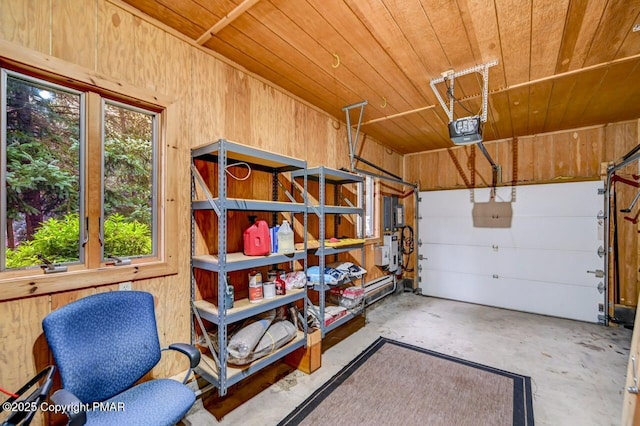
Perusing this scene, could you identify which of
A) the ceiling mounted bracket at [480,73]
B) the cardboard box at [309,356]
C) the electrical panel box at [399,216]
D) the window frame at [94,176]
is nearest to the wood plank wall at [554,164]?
the electrical panel box at [399,216]

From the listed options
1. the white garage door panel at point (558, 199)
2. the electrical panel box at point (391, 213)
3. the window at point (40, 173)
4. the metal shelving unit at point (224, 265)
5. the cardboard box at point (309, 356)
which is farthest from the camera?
the electrical panel box at point (391, 213)

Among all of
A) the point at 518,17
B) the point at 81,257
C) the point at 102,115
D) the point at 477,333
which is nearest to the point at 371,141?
the point at 518,17

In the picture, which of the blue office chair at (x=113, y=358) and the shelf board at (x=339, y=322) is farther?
the shelf board at (x=339, y=322)

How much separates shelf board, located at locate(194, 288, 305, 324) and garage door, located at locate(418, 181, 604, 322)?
3.71 m

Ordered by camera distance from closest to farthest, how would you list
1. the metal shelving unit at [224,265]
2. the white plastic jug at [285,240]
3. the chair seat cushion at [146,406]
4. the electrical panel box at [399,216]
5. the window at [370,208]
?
the chair seat cushion at [146,406]
the metal shelving unit at [224,265]
the white plastic jug at [285,240]
the window at [370,208]
the electrical panel box at [399,216]

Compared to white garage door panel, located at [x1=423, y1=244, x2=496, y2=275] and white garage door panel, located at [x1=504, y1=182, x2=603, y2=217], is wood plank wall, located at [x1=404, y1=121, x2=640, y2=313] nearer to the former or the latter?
white garage door panel, located at [x1=504, y1=182, x2=603, y2=217]

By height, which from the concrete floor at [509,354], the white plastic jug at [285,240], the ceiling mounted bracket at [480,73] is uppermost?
the ceiling mounted bracket at [480,73]

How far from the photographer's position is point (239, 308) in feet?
6.23

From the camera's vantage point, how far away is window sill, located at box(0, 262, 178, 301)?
4.34 feet

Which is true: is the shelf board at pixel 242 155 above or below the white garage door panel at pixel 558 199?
above

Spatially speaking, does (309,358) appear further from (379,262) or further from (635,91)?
(635,91)

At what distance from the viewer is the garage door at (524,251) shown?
3850 mm

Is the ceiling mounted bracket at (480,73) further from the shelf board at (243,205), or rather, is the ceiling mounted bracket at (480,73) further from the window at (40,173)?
the window at (40,173)

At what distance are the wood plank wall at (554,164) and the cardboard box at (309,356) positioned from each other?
12.2ft
